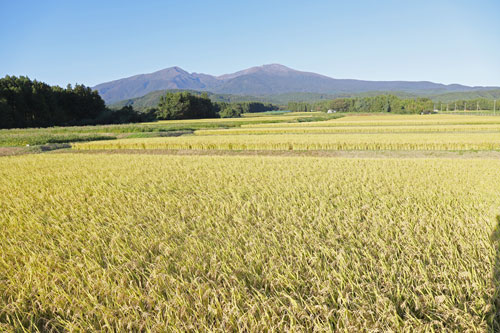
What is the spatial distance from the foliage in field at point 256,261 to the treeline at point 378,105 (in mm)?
121247

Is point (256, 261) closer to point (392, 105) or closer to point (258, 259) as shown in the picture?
point (258, 259)

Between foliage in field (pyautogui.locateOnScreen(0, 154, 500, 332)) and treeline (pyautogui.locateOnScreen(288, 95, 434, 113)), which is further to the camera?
treeline (pyautogui.locateOnScreen(288, 95, 434, 113))

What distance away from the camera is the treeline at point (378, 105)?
4450 inches

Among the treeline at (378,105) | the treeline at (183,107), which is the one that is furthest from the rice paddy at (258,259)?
the treeline at (378,105)

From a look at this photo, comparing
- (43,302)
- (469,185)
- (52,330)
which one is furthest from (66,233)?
(469,185)

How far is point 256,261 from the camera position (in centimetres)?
344

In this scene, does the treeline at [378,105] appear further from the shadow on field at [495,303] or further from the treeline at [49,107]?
the shadow on field at [495,303]

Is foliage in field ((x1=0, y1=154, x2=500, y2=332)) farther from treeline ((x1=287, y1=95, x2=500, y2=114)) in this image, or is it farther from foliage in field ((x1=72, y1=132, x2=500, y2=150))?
treeline ((x1=287, y1=95, x2=500, y2=114))

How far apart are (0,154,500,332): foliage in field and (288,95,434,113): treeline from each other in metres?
121

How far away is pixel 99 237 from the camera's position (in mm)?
4551

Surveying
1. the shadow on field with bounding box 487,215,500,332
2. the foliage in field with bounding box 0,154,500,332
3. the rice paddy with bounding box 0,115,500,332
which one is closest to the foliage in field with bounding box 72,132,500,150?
the rice paddy with bounding box 0,115,500,332

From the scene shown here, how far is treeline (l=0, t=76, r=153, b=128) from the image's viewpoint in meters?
55.5

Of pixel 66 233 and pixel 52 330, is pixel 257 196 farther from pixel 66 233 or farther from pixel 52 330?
pixel 52 330

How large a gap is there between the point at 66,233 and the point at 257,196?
379 centimetres
